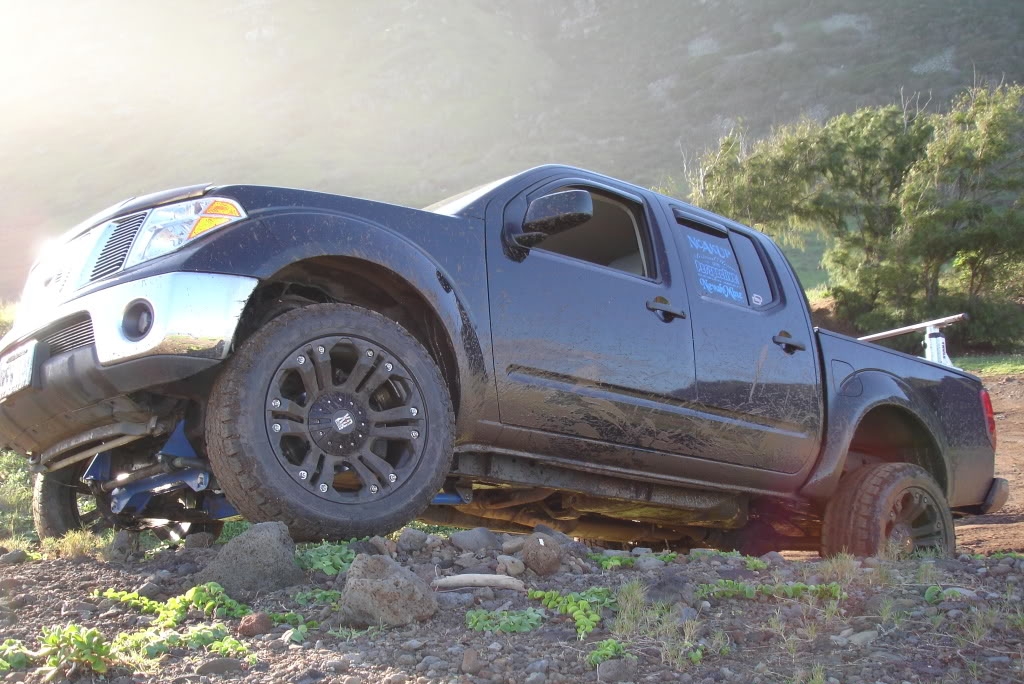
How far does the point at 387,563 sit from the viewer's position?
2.89 meters

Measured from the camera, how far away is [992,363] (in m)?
17.8

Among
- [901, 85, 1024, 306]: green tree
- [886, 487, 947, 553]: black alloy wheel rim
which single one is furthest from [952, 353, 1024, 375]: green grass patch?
[886, 487, 947, 553]: black alloy wheel rim

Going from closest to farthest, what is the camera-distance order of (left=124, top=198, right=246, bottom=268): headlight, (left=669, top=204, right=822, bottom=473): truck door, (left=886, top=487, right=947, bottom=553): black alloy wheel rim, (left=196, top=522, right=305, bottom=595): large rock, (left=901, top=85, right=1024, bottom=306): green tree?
1. (left=196, top=522, right=305, bottom=595): large rock
2. (left=124, top=198, right=246, bottom=268): headlight
3. (left=669, top=204, right=822, bottom=473): truck door
4. (left=886, top=487, right=947, bottom=553): black alloy wheel rim
5. (left=901, top=85, right=1024, bottom=306): green tree

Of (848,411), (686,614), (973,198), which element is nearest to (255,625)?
(686,614)

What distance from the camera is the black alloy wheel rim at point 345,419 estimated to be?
10.7ft

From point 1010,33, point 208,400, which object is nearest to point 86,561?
point 208,400

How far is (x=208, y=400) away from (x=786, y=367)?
10.1 ft

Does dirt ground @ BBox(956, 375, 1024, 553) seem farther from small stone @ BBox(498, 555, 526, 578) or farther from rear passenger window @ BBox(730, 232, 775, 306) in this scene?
small stone @ BBox(498, 555, 526, 578)

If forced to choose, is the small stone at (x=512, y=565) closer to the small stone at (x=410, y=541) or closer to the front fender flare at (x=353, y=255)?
the small stone at (x=410, y=541)

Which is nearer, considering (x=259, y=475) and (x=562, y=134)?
Result: (x=259, y=475)

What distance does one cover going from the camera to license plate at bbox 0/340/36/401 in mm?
3395

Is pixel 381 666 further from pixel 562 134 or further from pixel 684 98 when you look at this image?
pixel 684 98

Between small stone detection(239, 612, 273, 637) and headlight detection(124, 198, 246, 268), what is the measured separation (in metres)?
1.33

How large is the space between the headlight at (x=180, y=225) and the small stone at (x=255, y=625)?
1.33 metres
